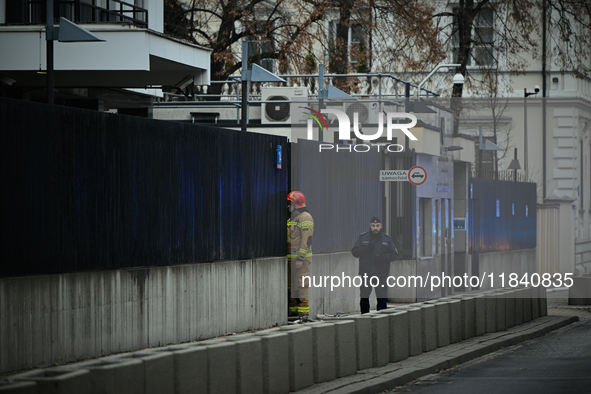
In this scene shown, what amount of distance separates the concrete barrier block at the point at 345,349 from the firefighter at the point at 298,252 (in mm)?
4950

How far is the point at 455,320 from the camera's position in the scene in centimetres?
1479

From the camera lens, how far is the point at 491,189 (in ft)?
81.1

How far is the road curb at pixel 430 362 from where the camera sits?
1067 centimetres

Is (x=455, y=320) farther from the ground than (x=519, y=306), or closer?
farther from the ground

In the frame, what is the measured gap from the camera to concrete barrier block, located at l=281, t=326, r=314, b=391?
33.7 ft

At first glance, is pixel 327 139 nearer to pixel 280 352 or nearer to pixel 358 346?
pixel 358 346

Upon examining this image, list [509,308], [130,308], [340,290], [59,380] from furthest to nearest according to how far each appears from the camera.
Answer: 1. [340,290]
2. [509,308]
3. [130,308]
4. [59,380]

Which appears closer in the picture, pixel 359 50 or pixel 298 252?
pixel 298 252

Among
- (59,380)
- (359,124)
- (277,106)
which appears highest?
(277,106)

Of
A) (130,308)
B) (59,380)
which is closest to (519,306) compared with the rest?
(130,308)

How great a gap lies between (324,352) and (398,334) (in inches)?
75.3

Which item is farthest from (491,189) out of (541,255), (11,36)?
(11,36)

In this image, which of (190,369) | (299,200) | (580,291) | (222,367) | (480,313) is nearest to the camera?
(190,369)

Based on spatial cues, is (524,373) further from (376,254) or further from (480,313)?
(376,254)
